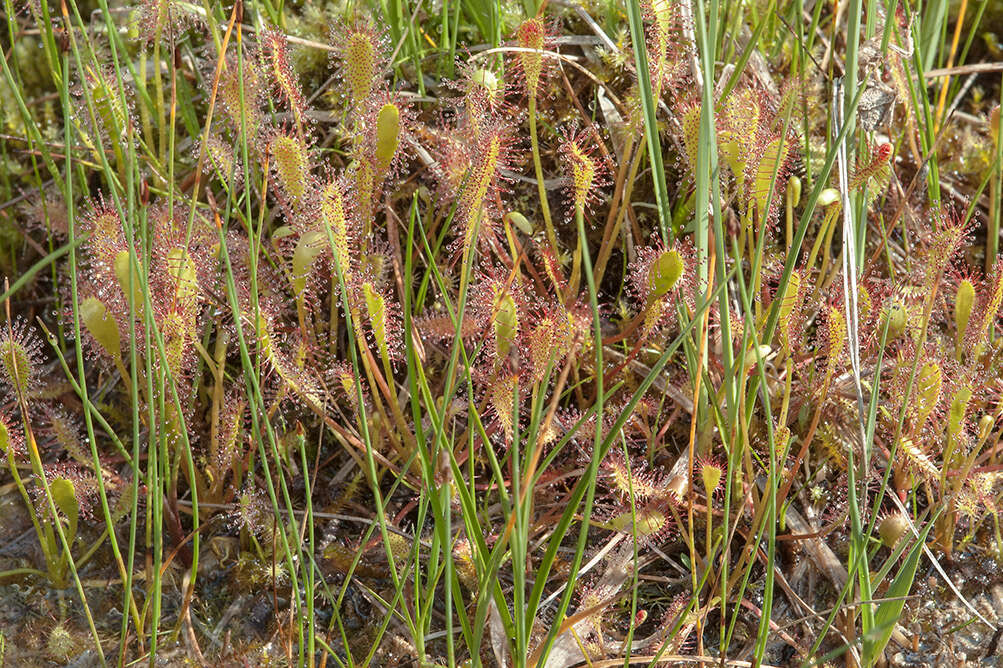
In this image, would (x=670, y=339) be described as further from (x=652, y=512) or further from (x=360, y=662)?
(x=360, y=662)

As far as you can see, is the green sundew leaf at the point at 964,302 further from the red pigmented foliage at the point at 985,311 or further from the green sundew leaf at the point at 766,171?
the green sundew leaf at the point at 766,171

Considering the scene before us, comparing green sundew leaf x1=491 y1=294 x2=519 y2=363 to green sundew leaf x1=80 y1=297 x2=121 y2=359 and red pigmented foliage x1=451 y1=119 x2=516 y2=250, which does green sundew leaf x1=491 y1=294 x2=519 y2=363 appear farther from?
green sundew leaf x1=80 y1=297 x2=121 y2=359

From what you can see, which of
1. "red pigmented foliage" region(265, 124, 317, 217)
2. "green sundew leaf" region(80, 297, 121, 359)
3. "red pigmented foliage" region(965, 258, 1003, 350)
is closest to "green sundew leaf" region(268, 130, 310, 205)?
"red pigmented foliage" region(265, 124, 317, 217)

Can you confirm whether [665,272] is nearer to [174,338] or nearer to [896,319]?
[896,319]

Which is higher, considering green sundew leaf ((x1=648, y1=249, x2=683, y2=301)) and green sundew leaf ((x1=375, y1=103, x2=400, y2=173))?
green sundew leaf ((x1=375, y1=103, x2=400, y2=173))

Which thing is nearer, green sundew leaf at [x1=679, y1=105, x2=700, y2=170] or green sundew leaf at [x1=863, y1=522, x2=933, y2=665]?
green sundew leaf at [x1=863, y1=522, x2=933, y2=665]

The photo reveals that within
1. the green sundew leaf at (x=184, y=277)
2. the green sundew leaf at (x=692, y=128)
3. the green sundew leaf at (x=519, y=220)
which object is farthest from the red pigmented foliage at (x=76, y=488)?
the green sundew leaf at (x=692, y=128)
